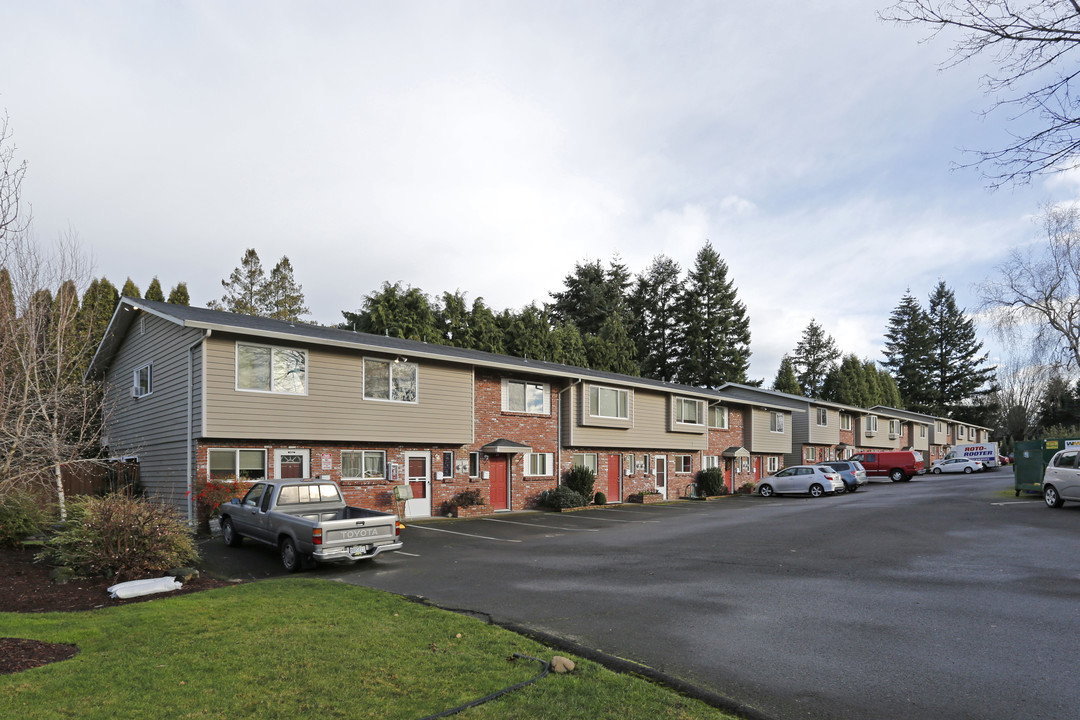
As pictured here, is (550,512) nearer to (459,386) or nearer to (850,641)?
(459,386)

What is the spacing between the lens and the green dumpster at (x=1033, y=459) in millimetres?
26297

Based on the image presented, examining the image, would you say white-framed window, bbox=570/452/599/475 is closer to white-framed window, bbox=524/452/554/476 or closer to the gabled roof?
white-framed window, bbox=524/452/554/476

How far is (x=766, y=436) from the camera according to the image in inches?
1652

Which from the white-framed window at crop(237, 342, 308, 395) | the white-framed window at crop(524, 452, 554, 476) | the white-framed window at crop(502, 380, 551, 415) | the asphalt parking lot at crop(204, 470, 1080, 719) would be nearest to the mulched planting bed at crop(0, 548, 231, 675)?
the asphalt parking lot at crop(204, 470, 1080, 719)

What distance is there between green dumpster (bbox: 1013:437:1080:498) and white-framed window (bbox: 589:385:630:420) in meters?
15.7

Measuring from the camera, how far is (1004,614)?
8773 millimetres

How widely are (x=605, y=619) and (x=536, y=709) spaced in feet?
11.2

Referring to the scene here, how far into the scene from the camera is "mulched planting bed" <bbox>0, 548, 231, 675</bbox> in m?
6.87

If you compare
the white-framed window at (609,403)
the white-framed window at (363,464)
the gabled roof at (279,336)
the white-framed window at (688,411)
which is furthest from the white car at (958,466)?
the white-framed window at (363,464)

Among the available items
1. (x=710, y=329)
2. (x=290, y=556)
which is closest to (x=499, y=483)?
(x=290, y=556)

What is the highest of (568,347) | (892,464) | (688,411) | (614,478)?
(568,347)

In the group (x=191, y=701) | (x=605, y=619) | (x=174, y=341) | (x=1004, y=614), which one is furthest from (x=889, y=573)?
(x=174, y=341)

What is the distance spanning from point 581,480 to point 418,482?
24.6ft

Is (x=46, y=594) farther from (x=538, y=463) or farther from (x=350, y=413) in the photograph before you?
(x=538, y=463)
